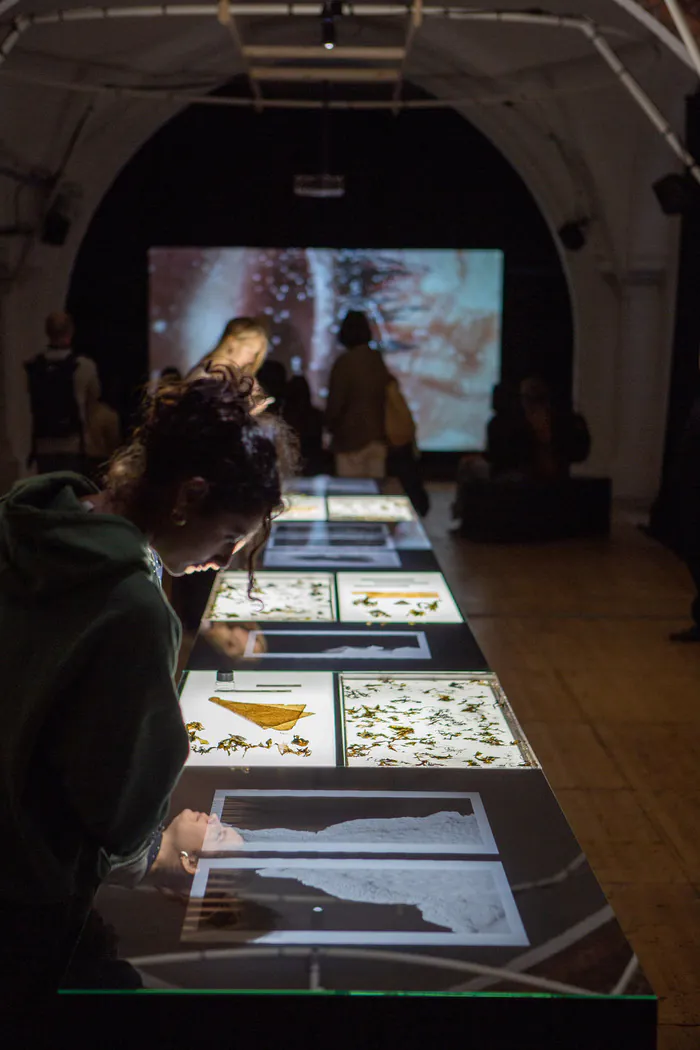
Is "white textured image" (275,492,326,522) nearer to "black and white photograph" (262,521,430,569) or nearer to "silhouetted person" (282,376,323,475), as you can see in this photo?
"black and white photograph" (262,521,430,569)

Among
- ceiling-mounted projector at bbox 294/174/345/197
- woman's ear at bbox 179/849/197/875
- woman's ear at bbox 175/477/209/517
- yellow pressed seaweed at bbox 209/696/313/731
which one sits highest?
ceiling-mounted projector at bbox 294/174/345/197

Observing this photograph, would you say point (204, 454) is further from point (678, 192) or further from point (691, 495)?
point (678, 192)

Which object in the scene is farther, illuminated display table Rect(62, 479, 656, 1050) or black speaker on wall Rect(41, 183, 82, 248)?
black speaker on wall Rect(41, 183, 82, 248)

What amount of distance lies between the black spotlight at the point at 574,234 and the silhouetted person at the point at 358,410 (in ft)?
15.6

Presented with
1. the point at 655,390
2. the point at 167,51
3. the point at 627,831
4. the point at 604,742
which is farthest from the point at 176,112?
the point at 627,831

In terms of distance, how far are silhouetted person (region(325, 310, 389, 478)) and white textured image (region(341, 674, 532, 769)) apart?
498 cm

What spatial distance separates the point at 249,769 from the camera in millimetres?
2514

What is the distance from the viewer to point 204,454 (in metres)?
Answer: 1.83

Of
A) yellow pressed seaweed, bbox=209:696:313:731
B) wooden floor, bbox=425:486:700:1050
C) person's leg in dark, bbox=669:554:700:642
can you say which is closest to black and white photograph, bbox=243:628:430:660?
yellow pressed seaweed, bbox=209:696:313:731

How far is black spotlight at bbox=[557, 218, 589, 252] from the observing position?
39.7 feet

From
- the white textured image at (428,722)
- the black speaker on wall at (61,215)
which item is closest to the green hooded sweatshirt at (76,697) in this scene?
the white textured image at (428,722)

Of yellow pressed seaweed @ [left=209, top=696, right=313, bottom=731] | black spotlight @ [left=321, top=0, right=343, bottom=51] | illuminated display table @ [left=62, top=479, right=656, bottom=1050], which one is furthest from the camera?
black spotlight @ [left=321, top=0, right=343, bottom=51]

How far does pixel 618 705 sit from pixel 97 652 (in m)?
4.31

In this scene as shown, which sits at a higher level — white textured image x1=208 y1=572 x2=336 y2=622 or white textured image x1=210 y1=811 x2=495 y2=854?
white textured image x1=210 y1=811 x2=495 y2=854
